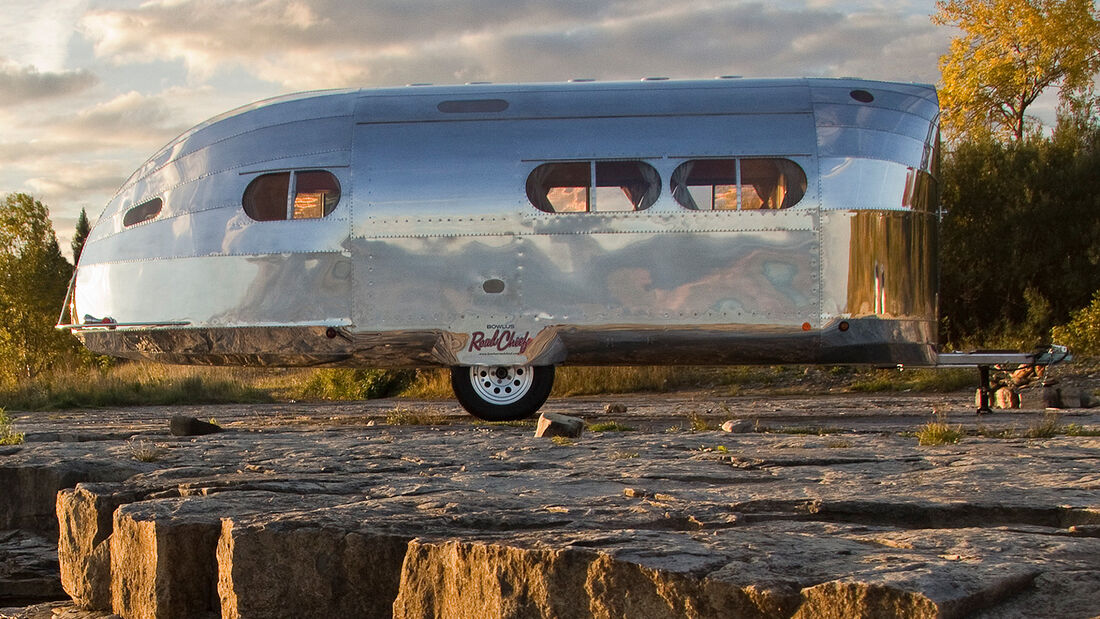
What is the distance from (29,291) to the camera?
3136 centimetres

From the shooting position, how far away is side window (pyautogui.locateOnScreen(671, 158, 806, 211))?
350 inches

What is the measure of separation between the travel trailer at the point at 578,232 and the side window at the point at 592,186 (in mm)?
16

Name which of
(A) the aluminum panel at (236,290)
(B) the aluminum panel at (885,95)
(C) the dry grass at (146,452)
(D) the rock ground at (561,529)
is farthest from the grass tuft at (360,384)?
(D) the rock ground at (561,529)

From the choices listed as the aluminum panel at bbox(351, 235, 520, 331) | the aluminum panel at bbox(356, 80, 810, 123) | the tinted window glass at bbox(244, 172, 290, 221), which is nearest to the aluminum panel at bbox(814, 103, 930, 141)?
the aluminum panel at bbox(356, 80, 810, 123)

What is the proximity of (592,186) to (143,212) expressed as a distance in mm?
4075

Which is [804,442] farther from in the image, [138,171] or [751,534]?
[138,171]

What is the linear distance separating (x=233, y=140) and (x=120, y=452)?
478 cm

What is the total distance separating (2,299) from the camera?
31203 mm

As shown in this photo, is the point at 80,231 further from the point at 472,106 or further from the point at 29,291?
the point at 472,106

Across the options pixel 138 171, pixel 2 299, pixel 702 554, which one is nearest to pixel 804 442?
pixel 702 554

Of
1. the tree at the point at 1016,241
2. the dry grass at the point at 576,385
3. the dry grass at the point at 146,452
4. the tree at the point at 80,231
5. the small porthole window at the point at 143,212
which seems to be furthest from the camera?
the tree at the point at 80,231

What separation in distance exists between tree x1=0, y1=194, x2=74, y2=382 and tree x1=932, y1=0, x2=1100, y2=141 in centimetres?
2387

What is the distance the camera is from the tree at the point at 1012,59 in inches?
1004

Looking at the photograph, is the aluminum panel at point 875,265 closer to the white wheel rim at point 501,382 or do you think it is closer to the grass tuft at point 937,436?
the white wheel rim at point 501,382
